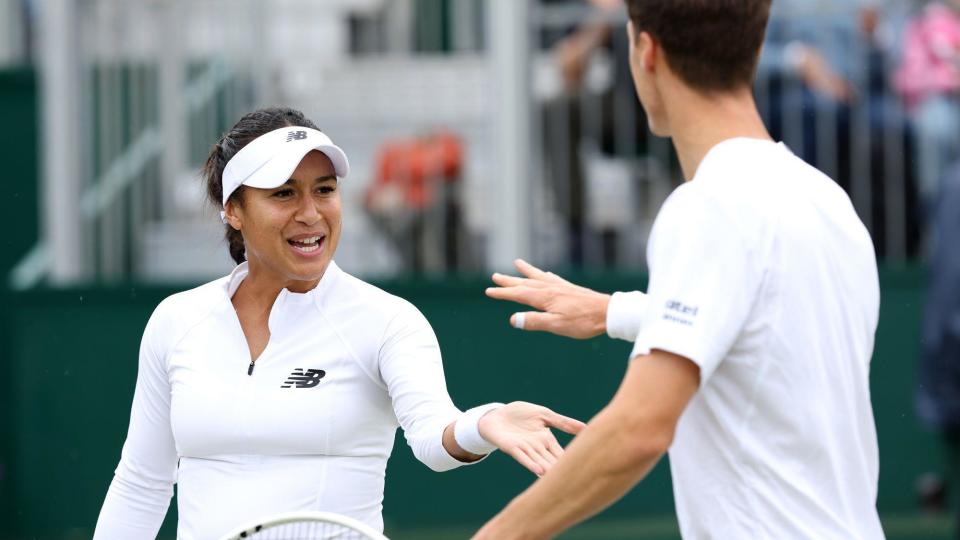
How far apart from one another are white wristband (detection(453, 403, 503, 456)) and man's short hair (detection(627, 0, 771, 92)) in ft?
2.42

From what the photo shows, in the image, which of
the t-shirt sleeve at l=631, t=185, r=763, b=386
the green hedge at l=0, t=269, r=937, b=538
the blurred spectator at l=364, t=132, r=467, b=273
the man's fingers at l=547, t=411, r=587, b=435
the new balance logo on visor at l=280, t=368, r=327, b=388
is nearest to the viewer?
the t-shirt sleeve at l=631, t=185, r=763, b=386

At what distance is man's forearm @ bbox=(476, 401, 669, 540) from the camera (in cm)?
246

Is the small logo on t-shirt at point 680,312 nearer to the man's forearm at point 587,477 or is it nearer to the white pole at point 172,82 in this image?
the man's forearm at point 587,477

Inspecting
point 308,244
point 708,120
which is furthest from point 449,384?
point 708,120

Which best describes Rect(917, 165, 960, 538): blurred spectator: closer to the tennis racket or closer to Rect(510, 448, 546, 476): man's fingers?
Rect(510, 448, 546, 476): man's fingers

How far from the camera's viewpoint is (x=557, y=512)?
250 cm

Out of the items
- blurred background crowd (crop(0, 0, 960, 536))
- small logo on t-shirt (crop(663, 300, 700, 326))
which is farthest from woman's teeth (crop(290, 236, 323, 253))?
blurred background crowd (crop(0, 0, 960, 536))

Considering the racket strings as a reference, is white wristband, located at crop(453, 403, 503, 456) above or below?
above

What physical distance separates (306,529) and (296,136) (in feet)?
2.62

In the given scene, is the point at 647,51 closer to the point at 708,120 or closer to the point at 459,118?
the point at 708,120

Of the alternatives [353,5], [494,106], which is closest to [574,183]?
[494,106]

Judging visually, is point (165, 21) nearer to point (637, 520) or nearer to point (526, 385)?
point (526, 385)

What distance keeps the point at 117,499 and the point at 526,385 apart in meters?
4.60

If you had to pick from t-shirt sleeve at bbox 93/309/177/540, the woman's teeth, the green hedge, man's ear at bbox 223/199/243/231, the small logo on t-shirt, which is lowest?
the green hedge
